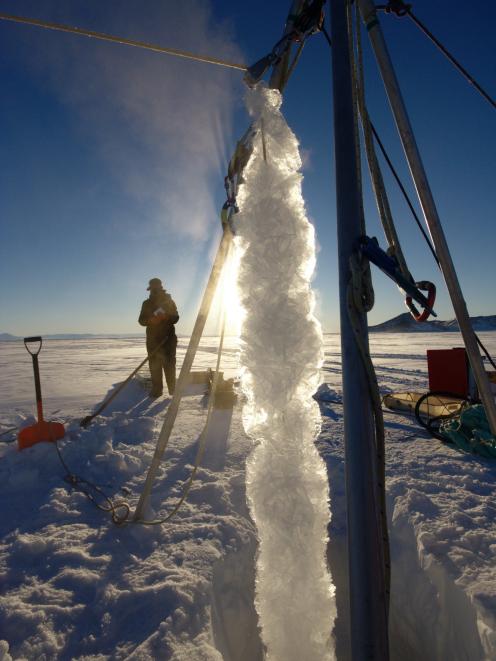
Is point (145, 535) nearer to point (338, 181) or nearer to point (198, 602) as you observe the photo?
point (198, 602)

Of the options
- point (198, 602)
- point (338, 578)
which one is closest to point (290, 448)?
point (198, 602)

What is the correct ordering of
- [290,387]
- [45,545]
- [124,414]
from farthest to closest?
[124,414]
[45,545]
[290,387]

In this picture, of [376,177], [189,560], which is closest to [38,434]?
[189,560]

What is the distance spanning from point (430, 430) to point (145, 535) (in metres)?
3.65

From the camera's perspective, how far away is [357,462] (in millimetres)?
Answer: 1131

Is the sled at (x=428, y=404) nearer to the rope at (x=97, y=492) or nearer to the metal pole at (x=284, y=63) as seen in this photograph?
the rope at (x=97, y=492)

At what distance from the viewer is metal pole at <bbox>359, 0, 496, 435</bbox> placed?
5.32ft

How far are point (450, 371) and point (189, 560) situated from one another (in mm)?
5009

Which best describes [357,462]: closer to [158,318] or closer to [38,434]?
[38,434]

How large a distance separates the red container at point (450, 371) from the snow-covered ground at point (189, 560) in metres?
1.91

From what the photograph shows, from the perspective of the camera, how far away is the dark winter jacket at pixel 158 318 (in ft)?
22.2

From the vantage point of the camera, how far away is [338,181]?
4.07 ft

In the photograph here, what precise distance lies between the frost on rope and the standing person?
540 cm

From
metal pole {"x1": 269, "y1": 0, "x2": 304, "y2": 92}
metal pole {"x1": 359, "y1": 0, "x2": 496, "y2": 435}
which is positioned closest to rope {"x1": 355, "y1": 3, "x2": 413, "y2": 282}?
metal pole {"x1": 359, "y1": 0, "x2": 496, "y2": 435}
